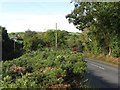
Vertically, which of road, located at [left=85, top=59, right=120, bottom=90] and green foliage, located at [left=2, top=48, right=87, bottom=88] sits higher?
green foliage, located at [left=2, top=48, right=87, bottom=88]

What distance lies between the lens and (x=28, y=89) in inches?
298

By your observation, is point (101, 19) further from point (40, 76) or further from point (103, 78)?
point (40, 76)

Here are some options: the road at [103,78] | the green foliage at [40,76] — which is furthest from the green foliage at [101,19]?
the green foliage at [40,76]

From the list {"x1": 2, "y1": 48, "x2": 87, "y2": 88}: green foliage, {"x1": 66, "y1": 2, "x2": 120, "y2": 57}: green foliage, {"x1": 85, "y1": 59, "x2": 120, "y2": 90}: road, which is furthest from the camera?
{"x1": 66, "y1": 2, "x2": 120, "y2": 57}: green foliage

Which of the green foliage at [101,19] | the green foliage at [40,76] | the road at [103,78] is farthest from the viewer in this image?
the green foliage at [101,19]

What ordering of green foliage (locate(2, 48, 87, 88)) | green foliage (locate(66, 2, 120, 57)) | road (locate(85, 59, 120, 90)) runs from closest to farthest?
green foliage (locate(2, 48, 87, 88)) < road (locate(85, 59, 120, 90)) < green foliage (locate(66, 2, 120, 57))

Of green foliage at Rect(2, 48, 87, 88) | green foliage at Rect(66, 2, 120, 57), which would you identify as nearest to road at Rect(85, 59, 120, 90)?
green foliage at Rect(2, 48, 87, 88)

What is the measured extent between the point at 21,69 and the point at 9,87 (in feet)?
9.90

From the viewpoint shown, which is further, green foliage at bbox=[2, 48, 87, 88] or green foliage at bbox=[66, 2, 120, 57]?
green foliage at bbox=[66, 2, 120, 57]

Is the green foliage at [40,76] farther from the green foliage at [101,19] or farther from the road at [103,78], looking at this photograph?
the green foliage at [101,19]

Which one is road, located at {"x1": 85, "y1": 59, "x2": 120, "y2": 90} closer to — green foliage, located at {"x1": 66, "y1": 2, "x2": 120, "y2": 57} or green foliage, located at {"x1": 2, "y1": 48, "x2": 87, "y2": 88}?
green foliage, located at {"x1": 2, "y1": 48, "x2": 87, "y2": 88}

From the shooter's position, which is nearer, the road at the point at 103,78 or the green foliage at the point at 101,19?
the road at the point at 103,78

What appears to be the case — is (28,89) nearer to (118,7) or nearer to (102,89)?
(102,89)

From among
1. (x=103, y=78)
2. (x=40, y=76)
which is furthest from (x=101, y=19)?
(x=40, y=76)
